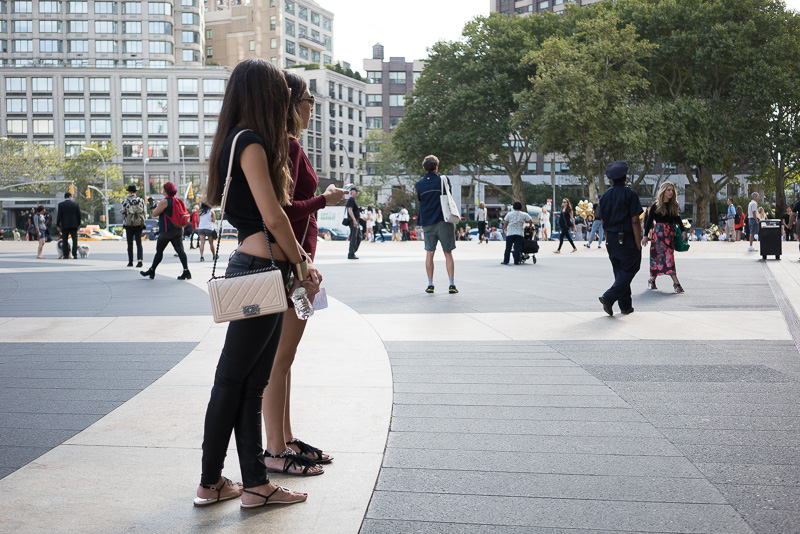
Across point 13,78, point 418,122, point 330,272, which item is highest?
point 13,78

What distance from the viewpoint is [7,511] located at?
10.3 ft

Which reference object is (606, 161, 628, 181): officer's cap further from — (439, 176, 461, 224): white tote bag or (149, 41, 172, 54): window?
(149, 41, 172, 54): window

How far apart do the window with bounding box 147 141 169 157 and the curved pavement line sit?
9591cm

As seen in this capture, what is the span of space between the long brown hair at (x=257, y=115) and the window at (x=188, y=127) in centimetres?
9923

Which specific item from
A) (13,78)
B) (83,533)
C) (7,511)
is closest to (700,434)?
(83,533)

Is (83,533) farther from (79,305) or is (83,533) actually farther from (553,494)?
(79,305)

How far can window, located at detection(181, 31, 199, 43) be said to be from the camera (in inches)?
4082

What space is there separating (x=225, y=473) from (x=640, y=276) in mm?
12849

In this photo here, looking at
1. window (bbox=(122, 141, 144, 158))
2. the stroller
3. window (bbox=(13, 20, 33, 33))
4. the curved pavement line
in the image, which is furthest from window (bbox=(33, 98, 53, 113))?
the curved pavement line

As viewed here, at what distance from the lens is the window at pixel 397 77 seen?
9900cm

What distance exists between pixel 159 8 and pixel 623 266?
101831 millimetres

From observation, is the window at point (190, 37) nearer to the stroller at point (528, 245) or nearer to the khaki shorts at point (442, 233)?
the stroller at point (528, 245)

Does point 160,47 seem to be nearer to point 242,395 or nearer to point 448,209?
point 448,209

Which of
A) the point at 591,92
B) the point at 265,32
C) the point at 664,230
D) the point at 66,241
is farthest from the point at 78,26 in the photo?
the point at 664,230
